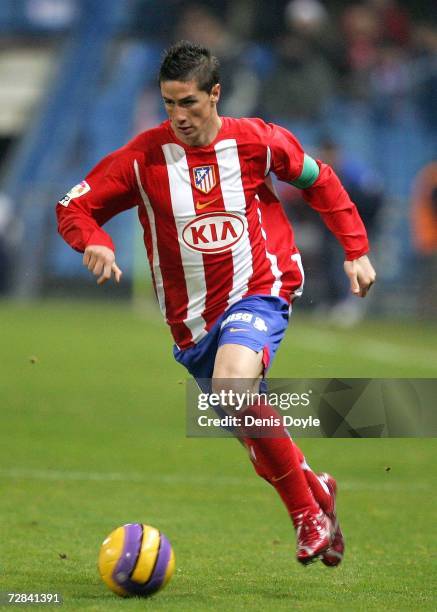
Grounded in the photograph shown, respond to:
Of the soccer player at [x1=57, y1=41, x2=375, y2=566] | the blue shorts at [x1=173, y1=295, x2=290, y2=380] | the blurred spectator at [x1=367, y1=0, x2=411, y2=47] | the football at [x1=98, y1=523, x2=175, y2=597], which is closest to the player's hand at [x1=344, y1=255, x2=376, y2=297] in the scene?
the soccer player at [x1=57, y1=41, x2=375, y2=566]

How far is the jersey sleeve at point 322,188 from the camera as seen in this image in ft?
19.3

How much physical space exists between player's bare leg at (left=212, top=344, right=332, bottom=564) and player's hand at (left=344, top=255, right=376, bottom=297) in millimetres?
533

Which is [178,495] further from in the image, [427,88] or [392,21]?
[392,21]

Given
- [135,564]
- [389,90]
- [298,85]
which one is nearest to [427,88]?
[389,90]

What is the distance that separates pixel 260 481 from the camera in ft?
27.3

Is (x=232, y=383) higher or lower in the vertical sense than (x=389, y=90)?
higher

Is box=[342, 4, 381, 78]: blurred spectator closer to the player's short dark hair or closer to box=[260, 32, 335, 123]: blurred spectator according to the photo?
box=[260, 32, 335, 123]: blurred spectator

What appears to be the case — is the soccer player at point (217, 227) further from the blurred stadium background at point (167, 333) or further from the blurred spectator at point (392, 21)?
the blurred spectator at point (392, 21)

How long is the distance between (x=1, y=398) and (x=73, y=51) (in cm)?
1637

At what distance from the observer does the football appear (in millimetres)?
5000

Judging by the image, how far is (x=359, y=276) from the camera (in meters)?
5.71

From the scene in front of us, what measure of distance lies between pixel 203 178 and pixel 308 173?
1.64 feet

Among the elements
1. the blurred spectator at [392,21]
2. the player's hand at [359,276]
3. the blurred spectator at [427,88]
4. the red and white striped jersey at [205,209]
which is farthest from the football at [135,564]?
the blurred spectator at [392,21]

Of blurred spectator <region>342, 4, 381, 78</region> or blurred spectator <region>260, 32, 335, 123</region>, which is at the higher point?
blurred spectator <region>342, 4, 381, 78</region>
